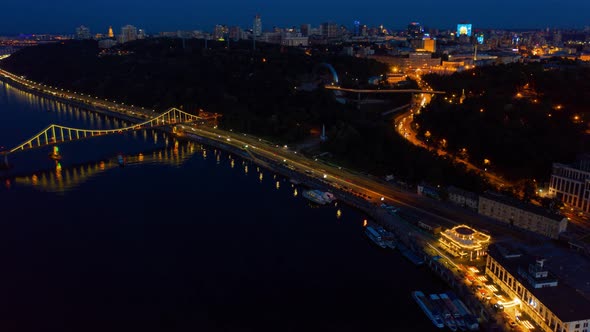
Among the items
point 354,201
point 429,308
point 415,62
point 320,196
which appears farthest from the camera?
point 415,62

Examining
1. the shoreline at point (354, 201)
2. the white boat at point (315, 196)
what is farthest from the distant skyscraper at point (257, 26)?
the white boat at point (315, 196)

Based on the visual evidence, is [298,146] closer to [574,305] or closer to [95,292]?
[95,292]

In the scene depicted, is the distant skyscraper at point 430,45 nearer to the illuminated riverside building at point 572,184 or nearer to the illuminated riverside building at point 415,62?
the illuminated riverside building at point 415,62

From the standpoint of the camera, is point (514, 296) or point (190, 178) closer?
point (514, 296)

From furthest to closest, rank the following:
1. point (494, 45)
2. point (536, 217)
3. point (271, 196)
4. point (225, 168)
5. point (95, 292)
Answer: point (494, 45) < point (225, 168) < point (271, 196) < point (536, 217) < point (95, 292)

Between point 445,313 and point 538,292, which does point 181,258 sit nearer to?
point 445,313

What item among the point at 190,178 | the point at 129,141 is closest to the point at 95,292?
the point at 190,178

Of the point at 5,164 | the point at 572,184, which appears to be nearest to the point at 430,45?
the point at 572,184

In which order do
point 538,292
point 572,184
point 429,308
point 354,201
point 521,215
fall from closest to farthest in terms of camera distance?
1. point 538,292
2. point 429,308
3. point 521,215
4. point 572,184
5. point 354,201
